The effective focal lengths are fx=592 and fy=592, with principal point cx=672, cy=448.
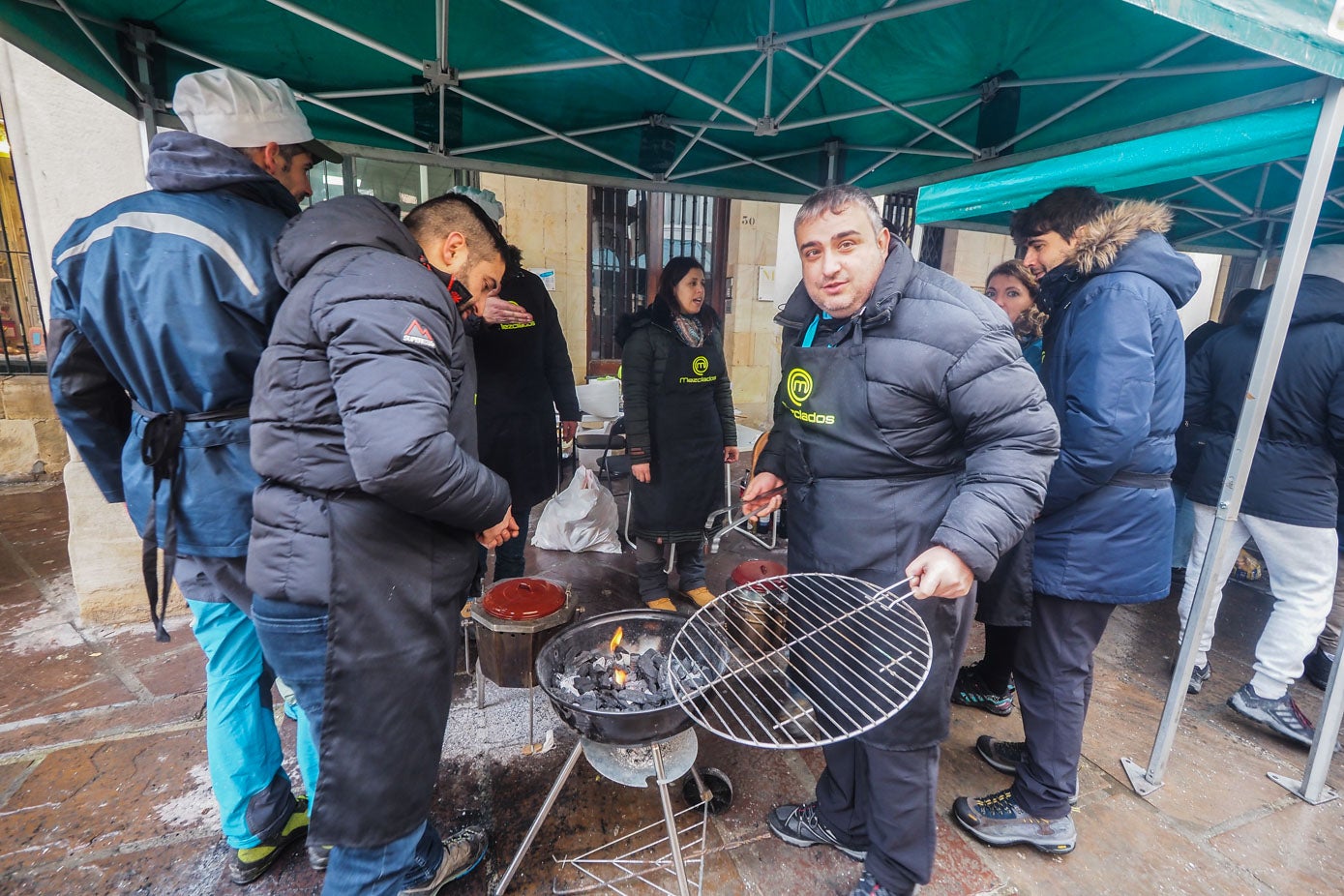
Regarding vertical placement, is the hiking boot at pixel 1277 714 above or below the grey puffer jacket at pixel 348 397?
below

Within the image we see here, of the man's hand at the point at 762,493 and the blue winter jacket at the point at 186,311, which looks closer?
the blue winter jacket at the point at 186,311

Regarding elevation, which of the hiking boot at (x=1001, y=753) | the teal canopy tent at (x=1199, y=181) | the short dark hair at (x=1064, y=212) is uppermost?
the teal canopy tent at (x=1199, y=181)

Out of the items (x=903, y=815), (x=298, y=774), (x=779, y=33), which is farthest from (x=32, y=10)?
(x=903, y=815)

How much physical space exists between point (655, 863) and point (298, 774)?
164 cm

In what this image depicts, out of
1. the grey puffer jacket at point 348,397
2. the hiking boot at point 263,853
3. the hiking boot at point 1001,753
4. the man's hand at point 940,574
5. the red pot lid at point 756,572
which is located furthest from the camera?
the red pot lid at point 756,572

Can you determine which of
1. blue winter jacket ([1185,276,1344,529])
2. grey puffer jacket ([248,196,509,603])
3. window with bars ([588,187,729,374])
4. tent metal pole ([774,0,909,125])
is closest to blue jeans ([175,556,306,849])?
grey puffer jacket ([248,196,509,603])

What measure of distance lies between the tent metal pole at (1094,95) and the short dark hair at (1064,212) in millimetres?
828

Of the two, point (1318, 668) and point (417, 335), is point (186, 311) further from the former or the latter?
point (1318, 668)

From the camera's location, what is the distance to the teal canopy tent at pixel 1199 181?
2.36m

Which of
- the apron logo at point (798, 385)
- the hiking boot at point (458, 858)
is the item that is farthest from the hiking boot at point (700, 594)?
the apron logo at point (798, 385)

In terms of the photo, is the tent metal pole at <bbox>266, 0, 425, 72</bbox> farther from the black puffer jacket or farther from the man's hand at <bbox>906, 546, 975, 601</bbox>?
the man's hand at <bbox>906, 546, 975, 601</bbox>

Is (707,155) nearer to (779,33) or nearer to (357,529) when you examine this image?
(779,33)

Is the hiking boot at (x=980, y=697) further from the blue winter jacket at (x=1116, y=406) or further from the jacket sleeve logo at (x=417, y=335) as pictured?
the jacket sleeve logo at (x=417, y=335)

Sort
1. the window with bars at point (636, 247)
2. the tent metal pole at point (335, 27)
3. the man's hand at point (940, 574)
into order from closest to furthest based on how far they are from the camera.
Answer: the man's hand at point (940, 574) < the tent metal pole at point (335, 27) < the window with bars at point (636, 247)
